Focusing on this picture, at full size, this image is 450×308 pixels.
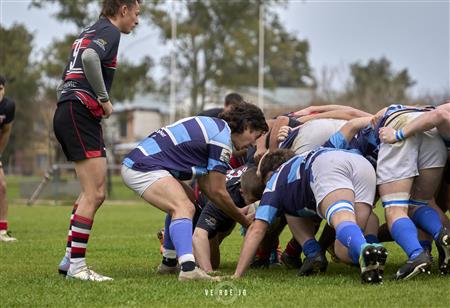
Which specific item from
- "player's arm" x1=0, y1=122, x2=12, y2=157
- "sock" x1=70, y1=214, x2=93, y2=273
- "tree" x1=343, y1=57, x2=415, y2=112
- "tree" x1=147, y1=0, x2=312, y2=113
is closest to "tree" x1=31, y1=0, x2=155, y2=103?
"tree" x1=147, y1=0, x2=312, y2=113

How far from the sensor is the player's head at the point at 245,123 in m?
6.74

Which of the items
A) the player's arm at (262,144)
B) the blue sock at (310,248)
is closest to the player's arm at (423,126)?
the blue sock at (310,248)

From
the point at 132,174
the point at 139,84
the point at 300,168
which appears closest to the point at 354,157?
the point at 300,168

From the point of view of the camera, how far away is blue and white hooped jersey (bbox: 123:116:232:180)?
6.44 m

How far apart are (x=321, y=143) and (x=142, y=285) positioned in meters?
2.57

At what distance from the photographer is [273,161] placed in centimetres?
688

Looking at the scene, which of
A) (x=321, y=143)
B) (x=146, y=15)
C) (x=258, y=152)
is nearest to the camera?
(x=321, y=143)

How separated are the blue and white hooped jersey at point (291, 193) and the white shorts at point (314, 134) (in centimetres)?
110

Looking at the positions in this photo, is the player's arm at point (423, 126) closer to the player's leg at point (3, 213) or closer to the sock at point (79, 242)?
the sock at point (79, 242)

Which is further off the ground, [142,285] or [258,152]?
[258,152]

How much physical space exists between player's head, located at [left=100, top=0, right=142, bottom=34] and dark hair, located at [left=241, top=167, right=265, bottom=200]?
1720 mm

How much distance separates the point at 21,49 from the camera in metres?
47.4

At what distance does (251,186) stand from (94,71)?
1.81 m

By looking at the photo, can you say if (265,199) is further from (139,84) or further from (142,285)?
(139,84)
